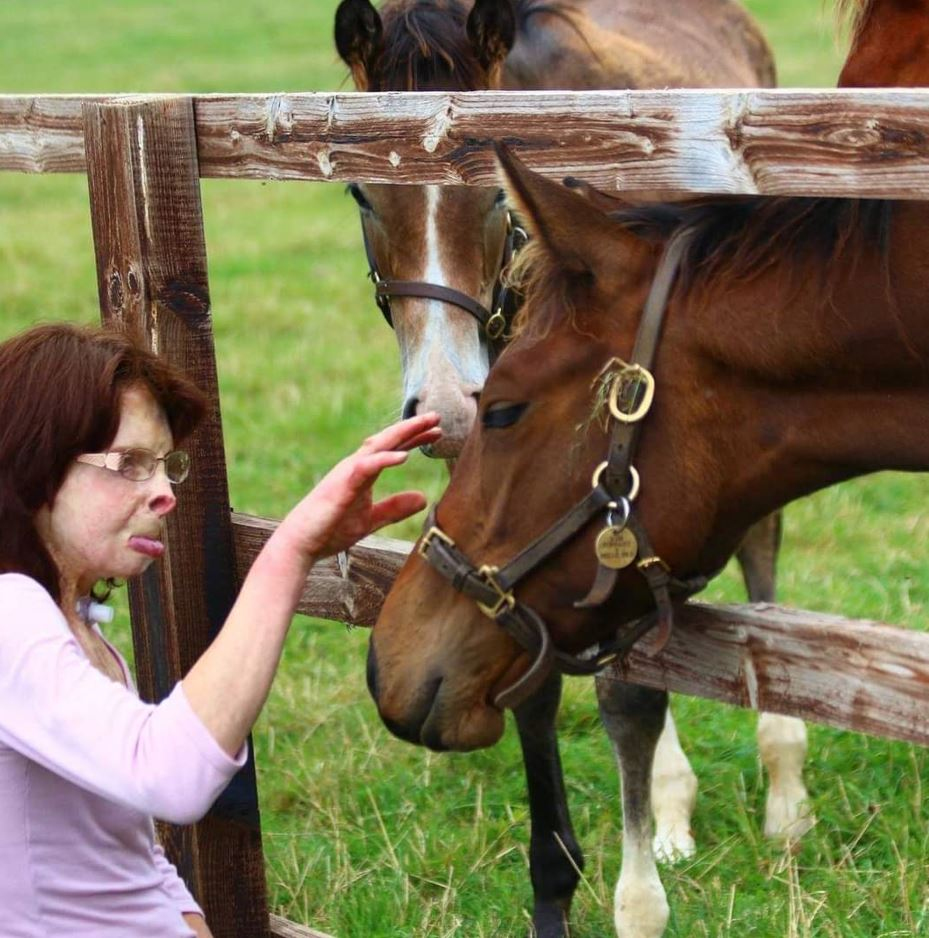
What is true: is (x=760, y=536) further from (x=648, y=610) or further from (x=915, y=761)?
(x=648, y=610)

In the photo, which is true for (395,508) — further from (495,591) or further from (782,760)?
(782,760)

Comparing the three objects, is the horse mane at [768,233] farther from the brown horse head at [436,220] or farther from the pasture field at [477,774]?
the pasture field at [477,774]

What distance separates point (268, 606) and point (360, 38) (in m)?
2.08

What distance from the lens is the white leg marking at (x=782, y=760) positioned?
3768 millimetres

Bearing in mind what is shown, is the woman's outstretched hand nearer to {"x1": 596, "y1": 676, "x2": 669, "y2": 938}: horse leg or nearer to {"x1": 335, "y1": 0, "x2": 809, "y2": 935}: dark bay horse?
{"x1": 335, "y1": 0, "x2": 809, "y2": 935}: dark bay horse

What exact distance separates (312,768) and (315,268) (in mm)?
7162

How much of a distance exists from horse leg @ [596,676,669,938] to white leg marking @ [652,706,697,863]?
51cm

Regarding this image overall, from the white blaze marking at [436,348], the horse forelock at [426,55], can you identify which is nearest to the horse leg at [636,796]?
the white blaze marking at [436,348]

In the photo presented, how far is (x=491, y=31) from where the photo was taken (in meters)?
3.67

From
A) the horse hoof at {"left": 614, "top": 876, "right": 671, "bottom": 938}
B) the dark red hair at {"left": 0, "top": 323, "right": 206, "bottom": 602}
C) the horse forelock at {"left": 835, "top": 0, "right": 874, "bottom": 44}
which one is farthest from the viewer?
the horse hoof at {"left": 614, "top": 876, "right": 671, "bottom": 938}

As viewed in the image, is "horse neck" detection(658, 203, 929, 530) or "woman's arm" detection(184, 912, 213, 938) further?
"woman's arm" detection(184, 912, 213, 938)

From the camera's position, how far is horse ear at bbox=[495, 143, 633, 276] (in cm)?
205

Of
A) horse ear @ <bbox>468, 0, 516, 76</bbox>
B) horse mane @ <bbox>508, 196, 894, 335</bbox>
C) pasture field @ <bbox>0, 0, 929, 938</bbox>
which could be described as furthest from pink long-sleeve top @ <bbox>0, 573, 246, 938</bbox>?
horse ear @ <bbox>468, 0, 516, 76</bbox>

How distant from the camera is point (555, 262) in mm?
2154
